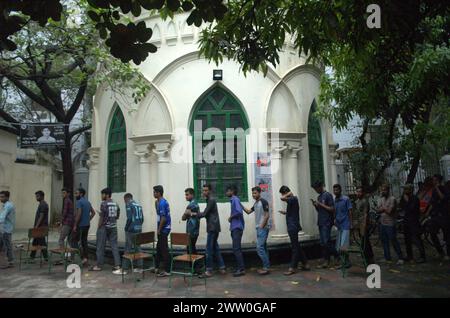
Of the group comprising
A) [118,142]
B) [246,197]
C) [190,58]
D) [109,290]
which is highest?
[190,58]

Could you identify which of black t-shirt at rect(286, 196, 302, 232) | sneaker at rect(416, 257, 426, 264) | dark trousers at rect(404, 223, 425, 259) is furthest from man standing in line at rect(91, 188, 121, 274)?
sneaker at rect(416, 257, 426, 264)

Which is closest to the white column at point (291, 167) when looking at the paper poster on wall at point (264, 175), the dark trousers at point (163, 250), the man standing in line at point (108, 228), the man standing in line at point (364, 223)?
the paper poster on wall at point (264, 175)

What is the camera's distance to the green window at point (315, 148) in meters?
10.3

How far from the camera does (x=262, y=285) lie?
7.00m

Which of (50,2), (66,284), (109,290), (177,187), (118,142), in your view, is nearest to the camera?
(50,2)

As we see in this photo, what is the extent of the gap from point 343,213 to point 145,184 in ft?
14.6

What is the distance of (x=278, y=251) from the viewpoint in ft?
28.3

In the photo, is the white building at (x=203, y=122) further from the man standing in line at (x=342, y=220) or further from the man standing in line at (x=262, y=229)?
the man standing in line at (x=342, y=220)

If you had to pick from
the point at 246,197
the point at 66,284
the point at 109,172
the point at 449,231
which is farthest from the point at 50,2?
the point at 449,231

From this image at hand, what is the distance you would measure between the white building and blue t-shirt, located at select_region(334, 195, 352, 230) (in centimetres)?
136

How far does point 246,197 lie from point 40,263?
5.01m

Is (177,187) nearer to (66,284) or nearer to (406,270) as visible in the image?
(66,284)

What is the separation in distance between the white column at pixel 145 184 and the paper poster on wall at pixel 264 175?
2501 millimetres

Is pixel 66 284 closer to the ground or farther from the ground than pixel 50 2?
closer to the ground
